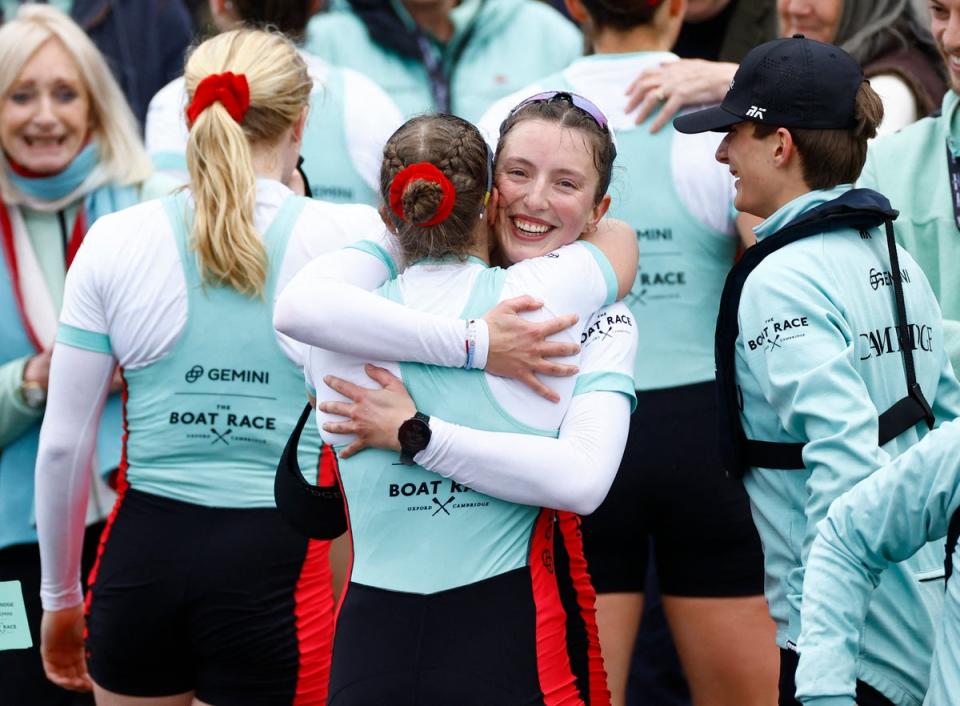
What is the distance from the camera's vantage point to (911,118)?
416 cm

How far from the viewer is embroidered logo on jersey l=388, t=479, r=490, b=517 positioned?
253cm

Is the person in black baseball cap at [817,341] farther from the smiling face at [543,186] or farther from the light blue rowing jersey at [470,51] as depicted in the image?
the light blue rowing jersey at [470,51]

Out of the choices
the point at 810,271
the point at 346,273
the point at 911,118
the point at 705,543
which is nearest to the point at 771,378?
the point at 810,271

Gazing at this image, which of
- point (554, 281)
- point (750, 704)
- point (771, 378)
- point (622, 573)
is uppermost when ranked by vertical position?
point (554, 281)

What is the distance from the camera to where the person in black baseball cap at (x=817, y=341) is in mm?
2518

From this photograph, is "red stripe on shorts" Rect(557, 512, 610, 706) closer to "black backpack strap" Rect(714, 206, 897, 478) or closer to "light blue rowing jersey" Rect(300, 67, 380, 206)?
"black backpack strap" Rect(714, 206, 897, 478)

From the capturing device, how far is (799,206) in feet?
9.04

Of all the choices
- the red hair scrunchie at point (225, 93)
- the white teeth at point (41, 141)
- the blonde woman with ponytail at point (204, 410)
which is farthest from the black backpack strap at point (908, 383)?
the white teeth at point (41, 141)

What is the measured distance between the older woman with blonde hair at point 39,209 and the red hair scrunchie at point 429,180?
5.41 ft

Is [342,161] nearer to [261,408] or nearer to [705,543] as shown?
[261,408]

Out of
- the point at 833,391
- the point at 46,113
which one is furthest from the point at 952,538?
the point at 46,113

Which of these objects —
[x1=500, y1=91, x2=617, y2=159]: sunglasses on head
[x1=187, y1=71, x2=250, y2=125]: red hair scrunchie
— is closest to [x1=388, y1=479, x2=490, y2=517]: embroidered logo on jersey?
[x1=500, y1=91, x2=617, y2=159]: sunglasses on head

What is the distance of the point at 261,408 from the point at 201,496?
0.24 meters

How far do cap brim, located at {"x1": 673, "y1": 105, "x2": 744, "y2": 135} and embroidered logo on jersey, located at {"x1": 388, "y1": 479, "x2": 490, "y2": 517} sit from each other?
930 millimetres
